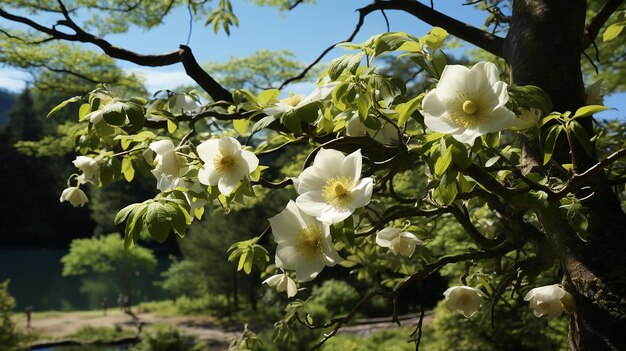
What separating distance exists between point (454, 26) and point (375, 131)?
3.18 ft

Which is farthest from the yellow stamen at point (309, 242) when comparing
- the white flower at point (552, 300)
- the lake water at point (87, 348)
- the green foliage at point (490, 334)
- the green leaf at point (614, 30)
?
the lake water at point (87, 348)

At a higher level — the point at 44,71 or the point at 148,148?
the point at 44,71

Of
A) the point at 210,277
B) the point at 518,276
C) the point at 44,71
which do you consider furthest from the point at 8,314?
the point at 518,276

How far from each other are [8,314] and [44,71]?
12.5ft

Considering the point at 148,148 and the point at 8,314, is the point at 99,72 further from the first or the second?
the point at 148,148

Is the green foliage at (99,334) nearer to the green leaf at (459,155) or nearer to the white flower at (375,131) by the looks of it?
the white flower at (375,131)

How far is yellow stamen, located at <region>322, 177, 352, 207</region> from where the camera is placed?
874 millimetres

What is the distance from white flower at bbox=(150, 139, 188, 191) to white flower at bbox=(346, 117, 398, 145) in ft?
1.16

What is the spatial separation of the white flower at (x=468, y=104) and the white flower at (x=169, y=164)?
0.52 metres

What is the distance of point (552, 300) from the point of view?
123cm

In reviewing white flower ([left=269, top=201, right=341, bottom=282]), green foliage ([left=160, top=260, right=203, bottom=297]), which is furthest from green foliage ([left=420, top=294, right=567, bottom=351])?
green foliage ([left=160, top=260, right=203, bottom=297])

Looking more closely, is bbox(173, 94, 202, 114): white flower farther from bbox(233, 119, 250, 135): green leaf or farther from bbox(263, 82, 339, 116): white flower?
bbox(263, 82, 339, 116): white flower

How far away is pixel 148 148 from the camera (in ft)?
3.98

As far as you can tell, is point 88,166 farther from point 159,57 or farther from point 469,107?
point 469,107
